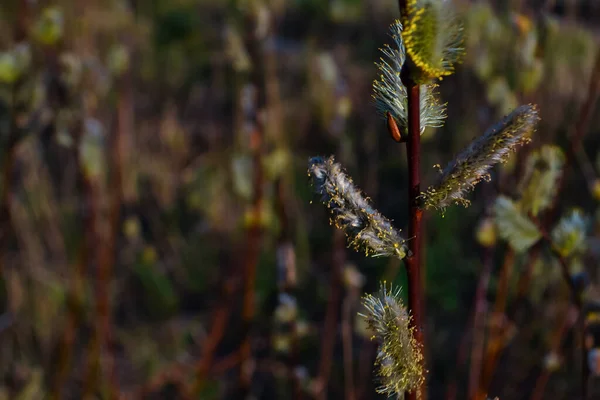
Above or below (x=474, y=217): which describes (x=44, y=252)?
below

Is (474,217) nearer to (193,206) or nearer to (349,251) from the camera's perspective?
(349,251)

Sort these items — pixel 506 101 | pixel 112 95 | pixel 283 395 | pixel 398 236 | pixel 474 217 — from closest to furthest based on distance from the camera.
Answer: pixel 398 236, pixel 506 101, pixel 283 395, pixel 474 217, pixel 112 95

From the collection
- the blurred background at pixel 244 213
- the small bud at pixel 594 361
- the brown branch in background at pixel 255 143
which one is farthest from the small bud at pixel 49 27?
the small bud at pixel 594 361

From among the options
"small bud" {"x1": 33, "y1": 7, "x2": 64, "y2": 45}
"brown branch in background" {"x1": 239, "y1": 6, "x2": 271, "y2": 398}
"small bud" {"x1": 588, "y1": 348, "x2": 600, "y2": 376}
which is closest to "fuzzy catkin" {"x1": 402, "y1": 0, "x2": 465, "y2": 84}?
"small bud" {"x1": 588, "y1": 348, "x2": 600, "y2": 376}

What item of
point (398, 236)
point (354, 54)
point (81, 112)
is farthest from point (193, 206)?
point (398, 236)

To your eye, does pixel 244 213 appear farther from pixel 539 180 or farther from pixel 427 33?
pixel 427 33

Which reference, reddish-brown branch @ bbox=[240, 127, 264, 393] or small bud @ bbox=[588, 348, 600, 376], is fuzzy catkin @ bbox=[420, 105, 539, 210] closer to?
small bud @ bbox=[588, 348, 600, 376]

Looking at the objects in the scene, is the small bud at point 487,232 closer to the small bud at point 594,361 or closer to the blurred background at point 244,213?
the blurred background at point 244,213

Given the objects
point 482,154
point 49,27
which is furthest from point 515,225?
point 49,27
